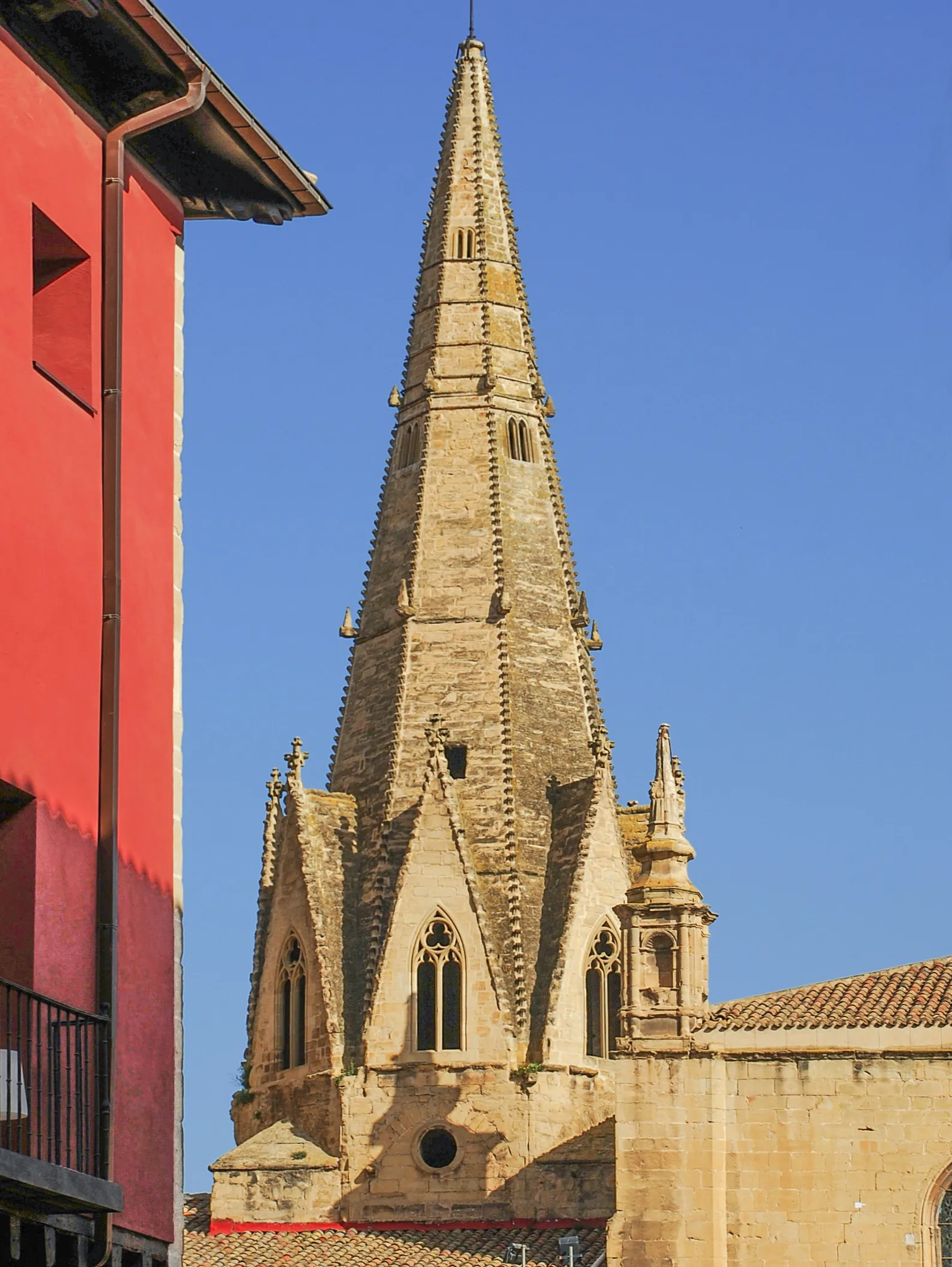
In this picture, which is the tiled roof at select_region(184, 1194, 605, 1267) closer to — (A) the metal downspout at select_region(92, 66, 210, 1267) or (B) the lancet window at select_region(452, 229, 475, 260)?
(B) the lancet window at select_region(452, 229, 475, 260)

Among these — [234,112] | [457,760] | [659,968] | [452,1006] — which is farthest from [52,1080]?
[457,760]

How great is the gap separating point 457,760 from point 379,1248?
30.9 ft

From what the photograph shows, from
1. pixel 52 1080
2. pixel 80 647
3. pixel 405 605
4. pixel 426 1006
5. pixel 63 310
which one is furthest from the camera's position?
pixel 405 605

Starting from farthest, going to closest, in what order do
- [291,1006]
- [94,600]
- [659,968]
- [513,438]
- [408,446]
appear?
[408,446]
[513,438]
[291,1006]
[659,968]
[94,600]

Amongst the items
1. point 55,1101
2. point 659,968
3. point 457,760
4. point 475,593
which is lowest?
point 55,1101

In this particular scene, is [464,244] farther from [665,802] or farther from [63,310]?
[63,310]

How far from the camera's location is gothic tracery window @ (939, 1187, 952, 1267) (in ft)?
131

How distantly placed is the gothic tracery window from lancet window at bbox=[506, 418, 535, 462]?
64.2 ft

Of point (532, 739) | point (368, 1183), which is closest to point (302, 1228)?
point (368, 1183)

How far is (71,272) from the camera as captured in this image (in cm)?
1948

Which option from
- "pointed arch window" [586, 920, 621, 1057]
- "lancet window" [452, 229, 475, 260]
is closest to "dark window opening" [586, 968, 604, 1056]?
"pointed arch window" [586, 920, 621, 1057]

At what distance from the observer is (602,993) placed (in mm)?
49906

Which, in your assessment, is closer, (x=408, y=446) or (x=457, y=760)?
(x=457, y=760)

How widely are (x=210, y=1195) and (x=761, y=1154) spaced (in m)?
12.5
